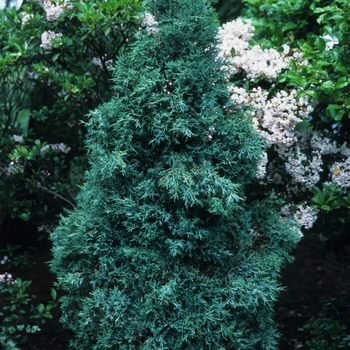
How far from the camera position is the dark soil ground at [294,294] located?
511cm

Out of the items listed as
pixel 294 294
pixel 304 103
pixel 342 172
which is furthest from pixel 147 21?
pixel 294 294

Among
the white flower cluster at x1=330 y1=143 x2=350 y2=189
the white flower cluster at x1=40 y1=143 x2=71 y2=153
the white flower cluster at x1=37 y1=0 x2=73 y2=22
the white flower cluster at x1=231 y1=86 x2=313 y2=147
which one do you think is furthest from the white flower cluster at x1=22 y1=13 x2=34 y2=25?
the white flower cluster at x1=330 y1=143 x2=350 y2=189

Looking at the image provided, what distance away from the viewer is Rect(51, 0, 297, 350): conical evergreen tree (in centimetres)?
310

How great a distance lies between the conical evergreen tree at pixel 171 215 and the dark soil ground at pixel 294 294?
1844 mm

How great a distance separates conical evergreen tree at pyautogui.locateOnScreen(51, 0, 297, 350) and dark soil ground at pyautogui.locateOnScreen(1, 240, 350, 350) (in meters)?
1.84

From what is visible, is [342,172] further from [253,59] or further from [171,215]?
[171,215]

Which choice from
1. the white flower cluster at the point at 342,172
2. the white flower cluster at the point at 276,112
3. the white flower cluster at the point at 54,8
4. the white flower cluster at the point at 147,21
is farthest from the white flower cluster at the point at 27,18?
the white flower cluster at the point at 342,172

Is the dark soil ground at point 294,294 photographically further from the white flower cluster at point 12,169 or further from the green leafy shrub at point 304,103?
the white flower cluster at point 12,169

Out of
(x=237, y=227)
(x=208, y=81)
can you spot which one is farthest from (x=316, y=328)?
(x=208, y=81)

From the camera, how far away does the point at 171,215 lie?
3162 mm

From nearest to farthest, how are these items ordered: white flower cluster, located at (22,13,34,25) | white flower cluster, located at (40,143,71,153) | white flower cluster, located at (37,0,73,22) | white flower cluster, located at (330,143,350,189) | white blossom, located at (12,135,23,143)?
white flower cluster, located at (330,143,350,189) → white flower cluster, located at (37,0,73,22) → white flower cluster, located at (22,13,34,25) → white blossom, located at (12,135,23,143) → white flower cluster, located at (40,143,71,153)

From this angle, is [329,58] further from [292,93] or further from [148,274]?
[148,274]

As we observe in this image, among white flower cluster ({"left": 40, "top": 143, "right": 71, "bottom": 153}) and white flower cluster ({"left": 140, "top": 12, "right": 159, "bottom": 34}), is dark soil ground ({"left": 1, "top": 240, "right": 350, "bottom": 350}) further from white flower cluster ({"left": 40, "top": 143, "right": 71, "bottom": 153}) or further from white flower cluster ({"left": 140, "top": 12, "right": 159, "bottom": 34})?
white flower cluster ({"left": 140, "top": 12, "right": 159, "bottom": 34})

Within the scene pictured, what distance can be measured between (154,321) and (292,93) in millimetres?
1850
